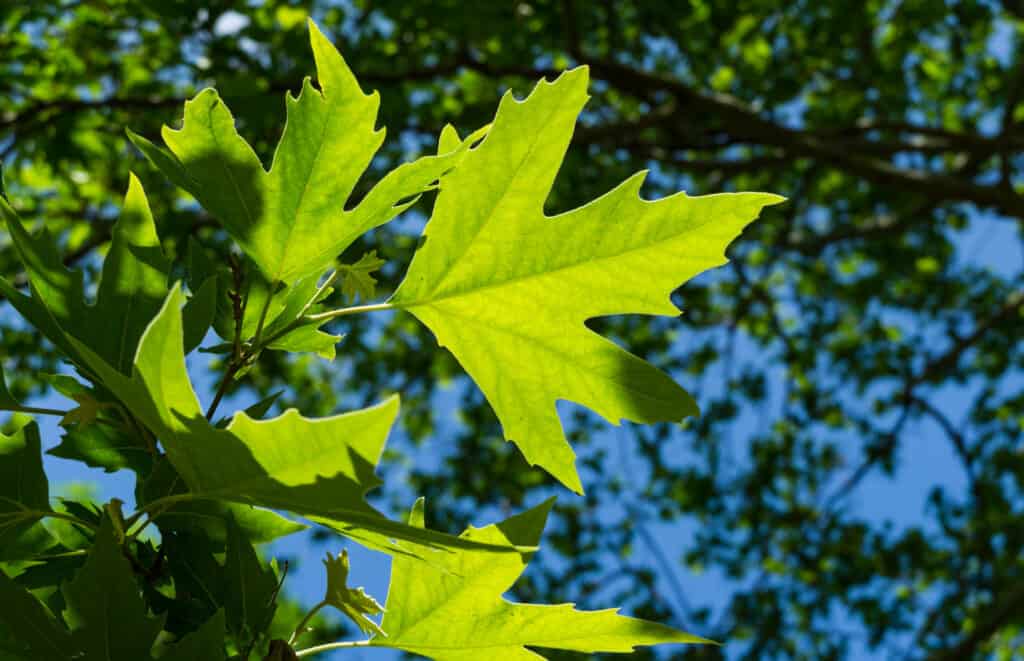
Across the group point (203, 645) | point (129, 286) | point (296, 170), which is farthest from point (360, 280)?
point (203, 645)

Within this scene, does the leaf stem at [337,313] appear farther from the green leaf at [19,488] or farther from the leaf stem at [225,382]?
the green leaf at [19,488]

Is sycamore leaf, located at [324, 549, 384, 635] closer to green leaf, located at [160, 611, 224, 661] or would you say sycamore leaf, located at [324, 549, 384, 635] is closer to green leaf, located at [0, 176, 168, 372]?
green leaf, located at [160, 611, 224, 661]

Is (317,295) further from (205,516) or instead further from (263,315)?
(205,516)

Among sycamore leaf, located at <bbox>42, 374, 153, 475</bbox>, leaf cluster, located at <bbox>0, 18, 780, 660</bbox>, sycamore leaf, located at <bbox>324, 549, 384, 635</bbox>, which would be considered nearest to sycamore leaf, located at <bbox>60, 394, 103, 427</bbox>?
leaf cluster, located at <bbox>0, 18, 780, 660</bbox>

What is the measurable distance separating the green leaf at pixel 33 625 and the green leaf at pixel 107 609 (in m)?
0.03

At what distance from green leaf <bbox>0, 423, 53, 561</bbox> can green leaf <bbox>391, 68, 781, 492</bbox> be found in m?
0.52

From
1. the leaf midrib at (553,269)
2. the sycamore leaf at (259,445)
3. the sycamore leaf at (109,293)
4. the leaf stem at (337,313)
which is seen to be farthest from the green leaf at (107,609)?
the leaf midrib at (553,269)

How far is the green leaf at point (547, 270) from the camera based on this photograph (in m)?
1.34

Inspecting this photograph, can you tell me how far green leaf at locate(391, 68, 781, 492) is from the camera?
134cm

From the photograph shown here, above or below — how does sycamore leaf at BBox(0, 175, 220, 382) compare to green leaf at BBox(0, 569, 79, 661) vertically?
→ above

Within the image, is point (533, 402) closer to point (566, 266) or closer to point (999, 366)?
point (566, 266)

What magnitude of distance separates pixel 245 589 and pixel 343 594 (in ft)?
0.54

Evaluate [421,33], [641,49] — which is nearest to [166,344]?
[421,33]

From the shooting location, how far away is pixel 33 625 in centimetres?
111
